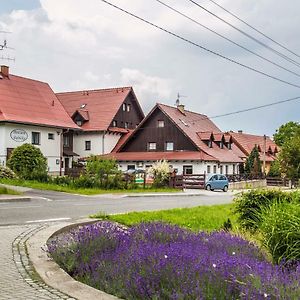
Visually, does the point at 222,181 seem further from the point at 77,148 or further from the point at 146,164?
the point at 77,148

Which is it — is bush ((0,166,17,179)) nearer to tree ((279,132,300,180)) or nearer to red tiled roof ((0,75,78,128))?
red tiled roof ((0,75,78,128))

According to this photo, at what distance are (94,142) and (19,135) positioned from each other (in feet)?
46.9

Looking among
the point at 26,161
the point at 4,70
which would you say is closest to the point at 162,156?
the point at 4,70

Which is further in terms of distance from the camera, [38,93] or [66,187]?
[38,93]

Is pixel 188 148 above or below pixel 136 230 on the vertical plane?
above

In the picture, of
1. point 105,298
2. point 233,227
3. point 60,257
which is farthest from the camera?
point 233,227

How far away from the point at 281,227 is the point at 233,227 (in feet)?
13.2

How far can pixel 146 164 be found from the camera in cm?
5600

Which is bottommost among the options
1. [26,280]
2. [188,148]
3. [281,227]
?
[26,280]

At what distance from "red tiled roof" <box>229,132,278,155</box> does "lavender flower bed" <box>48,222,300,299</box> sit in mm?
67482

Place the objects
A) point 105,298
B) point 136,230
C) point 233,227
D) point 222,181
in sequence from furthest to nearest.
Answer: point 222,181 < point 233,227 < point 136,230 < point 105,298

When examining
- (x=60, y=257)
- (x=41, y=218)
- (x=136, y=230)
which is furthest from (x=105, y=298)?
(x=41, y=218)

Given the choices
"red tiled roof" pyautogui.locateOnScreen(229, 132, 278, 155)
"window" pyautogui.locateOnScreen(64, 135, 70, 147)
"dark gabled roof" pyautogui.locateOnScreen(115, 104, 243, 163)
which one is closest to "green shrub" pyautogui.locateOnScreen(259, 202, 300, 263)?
"dark gabled roof" pyautogui.locateOnScreen(115, 104, 243, 163)

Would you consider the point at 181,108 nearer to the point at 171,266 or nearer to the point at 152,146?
the point at 152,146
